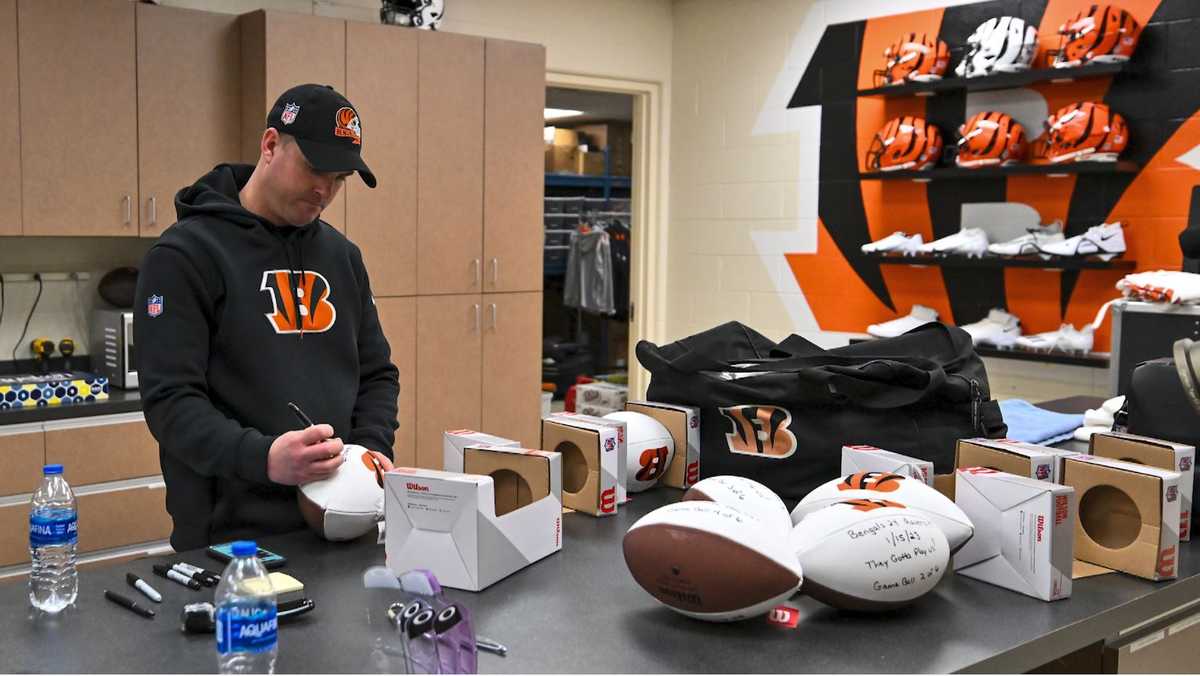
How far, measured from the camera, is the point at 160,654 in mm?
1375

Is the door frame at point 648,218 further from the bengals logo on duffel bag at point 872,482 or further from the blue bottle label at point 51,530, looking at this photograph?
the blue bottle label at point 51,530

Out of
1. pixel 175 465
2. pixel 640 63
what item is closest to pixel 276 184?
pixel 175 465

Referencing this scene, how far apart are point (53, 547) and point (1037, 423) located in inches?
91.2

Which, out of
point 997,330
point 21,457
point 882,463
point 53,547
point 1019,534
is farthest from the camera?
point 997,330

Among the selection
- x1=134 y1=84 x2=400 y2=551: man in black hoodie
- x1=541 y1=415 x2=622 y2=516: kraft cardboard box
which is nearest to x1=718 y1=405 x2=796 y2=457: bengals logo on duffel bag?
x1=541 y1=415 x2=622 y2=516: kraft cardboard box

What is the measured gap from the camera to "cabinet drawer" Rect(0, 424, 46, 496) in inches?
145

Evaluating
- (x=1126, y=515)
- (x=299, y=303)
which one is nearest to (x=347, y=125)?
(x=299, y=303)

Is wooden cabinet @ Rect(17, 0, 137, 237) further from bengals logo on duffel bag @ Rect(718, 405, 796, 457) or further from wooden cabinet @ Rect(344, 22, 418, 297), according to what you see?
bengals logo on duffel bag @ Rect(718, 405, 796, 457)

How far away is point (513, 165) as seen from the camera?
5078mm

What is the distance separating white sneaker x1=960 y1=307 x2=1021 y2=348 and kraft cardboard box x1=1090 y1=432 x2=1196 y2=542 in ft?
8.40

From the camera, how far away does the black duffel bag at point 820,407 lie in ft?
6.97

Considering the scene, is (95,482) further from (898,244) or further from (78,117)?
(898,244)

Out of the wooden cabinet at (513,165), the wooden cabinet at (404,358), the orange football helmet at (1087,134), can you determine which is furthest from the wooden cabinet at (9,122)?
the orange football helmet at (1087,134)

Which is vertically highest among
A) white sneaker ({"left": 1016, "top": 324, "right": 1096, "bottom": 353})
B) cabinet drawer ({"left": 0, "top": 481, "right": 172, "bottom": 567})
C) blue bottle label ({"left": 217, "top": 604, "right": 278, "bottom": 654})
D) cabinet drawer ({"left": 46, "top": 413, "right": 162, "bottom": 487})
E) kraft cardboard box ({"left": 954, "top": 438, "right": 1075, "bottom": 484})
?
white sneaker ({"left": 1016, "top": 324, "right": 1096, "bottom": 353})
